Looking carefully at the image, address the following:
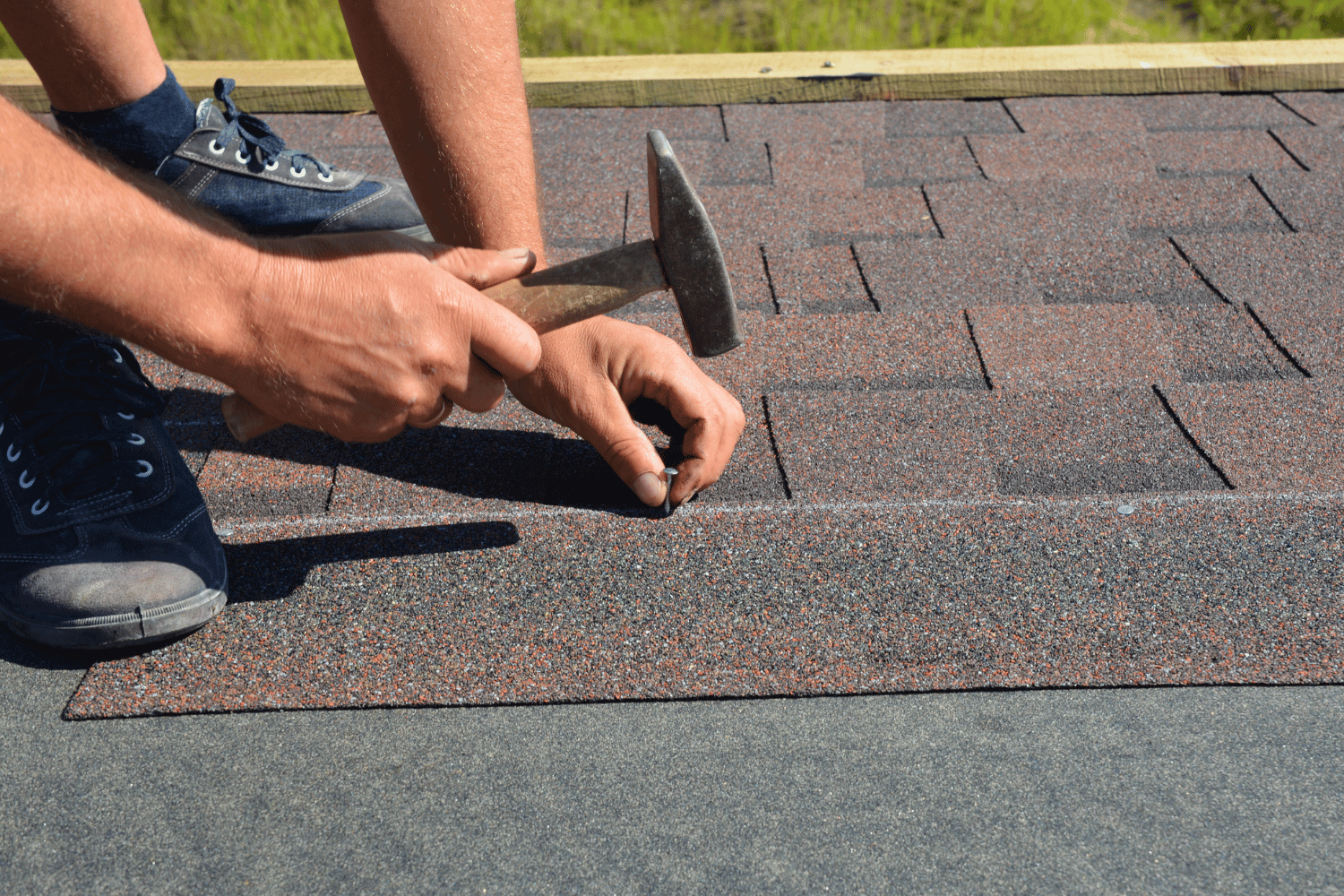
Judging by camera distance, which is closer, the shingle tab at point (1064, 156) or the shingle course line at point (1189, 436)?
the shingle course line at point (1189, 436)

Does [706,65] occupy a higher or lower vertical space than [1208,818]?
higher

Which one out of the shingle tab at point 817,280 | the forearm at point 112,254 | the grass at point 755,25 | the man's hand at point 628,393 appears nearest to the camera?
the forearm at point 112,254

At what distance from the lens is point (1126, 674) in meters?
1.11

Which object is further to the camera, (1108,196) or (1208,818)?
(1108,196)

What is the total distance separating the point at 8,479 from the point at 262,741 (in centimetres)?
58

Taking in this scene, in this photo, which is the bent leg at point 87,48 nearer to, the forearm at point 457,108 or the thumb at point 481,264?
the forearm at point 457,108

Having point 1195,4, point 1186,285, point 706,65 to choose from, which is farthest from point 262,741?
point 1195,4

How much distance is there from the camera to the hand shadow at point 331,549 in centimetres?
131

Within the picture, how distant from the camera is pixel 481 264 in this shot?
1.17 m

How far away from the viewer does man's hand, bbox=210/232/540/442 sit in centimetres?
105

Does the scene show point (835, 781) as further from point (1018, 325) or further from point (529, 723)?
point (1018, 325)

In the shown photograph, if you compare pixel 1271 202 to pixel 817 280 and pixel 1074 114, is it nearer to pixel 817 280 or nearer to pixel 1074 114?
pixel 1074 114

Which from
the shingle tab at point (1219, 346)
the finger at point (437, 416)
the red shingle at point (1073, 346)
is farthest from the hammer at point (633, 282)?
the shingle tab at point (1219, 346)

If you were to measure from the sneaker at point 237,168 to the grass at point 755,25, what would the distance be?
1602 mm
